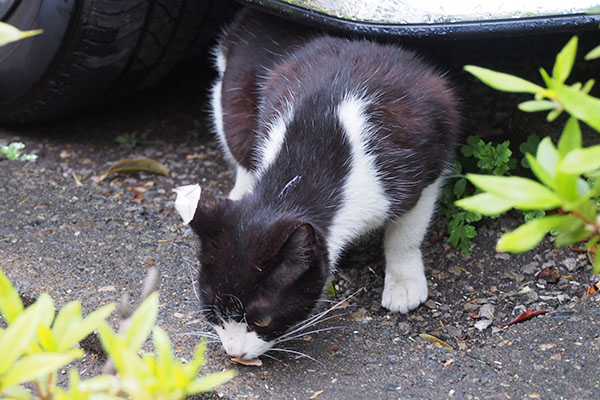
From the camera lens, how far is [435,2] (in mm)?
2191

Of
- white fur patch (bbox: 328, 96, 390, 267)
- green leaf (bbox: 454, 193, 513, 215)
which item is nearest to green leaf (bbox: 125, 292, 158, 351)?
green leaf (bbox: 454, 193, 513, 215)

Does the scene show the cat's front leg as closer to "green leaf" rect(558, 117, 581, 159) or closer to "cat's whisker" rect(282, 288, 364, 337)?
"cat's whisker" rect(282, 288, 364, 337)

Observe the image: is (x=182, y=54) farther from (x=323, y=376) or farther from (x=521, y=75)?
(x=323, y=376)

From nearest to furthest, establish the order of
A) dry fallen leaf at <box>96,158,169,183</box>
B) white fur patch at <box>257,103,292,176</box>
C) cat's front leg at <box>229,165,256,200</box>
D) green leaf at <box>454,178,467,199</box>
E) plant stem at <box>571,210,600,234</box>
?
plant stem at <box>571,210,600,234</box> < white fur patch at <box>257,103,292,176</box> < green leaf at <box>454,178,467,199</box> < cat's front leg at <box>229,165,256,200</box> < dry fallen leaf at <box>96,158,169,183</box>

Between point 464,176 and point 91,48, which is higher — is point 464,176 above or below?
below

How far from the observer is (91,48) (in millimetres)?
2781

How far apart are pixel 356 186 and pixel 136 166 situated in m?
1.25

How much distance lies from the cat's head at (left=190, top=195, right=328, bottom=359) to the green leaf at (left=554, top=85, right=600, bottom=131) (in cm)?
86

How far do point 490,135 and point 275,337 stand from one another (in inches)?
51.9

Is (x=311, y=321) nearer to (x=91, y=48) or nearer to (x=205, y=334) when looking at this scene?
(x=205, y=334)

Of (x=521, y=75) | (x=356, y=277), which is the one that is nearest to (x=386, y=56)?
(x=521, y=75)

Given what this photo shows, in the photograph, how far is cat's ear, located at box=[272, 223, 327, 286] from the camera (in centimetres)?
181

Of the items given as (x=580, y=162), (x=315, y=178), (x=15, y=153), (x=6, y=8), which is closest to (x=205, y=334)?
(x=315, y=178)

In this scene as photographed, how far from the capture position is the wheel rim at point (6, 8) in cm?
292
